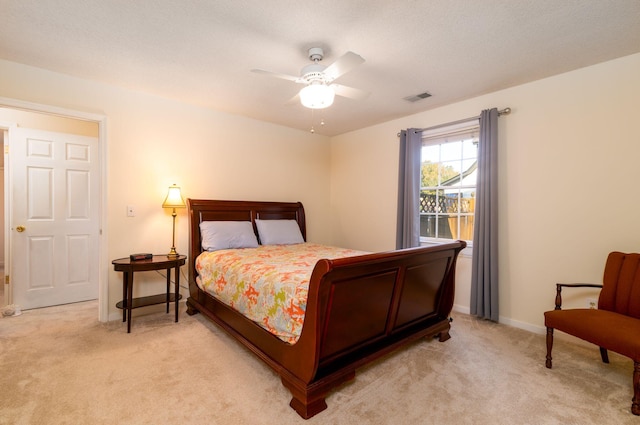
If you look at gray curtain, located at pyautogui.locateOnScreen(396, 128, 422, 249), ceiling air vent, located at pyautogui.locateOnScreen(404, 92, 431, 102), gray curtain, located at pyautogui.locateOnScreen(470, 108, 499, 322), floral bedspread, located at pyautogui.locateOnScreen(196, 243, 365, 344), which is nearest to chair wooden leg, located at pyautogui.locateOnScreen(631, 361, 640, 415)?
gray curtain, located at pyautogui.locateOnScreen(470, 108, 499, 322)

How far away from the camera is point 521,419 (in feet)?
5.67

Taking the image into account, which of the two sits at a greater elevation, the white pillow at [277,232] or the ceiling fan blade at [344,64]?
the ceiling fan blade at [344,64]

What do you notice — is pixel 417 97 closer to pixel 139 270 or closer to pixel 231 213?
pixel 231 213

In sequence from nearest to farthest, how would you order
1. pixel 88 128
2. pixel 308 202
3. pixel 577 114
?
pixel 577 114
pixel 88 128
pixel 308 202

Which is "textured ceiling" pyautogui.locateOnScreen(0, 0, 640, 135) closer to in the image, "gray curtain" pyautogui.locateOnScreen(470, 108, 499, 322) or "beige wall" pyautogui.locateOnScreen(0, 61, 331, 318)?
"beige wall" pyautogui.locateOnScreen(0, 61, 331, 318)

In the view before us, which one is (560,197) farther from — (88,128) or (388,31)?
(88,128)

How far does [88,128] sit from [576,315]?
217 inches

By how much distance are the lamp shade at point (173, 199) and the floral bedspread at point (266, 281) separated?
635 millimetres

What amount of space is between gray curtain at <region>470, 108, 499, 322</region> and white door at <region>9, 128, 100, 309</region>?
4393 mm

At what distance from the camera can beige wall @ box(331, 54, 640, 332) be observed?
8.22 feet

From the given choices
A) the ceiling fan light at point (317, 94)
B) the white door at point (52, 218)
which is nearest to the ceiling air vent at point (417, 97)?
the ceiling fan light at point (317, 94)

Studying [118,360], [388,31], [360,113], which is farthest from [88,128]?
[388,31]

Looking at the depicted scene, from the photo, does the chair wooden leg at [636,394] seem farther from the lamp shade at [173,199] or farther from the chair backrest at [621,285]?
the lamp shade at [173,199]

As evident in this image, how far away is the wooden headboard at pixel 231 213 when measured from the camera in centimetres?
350
